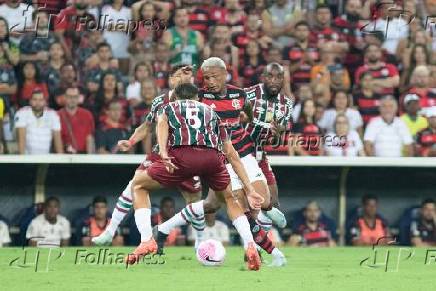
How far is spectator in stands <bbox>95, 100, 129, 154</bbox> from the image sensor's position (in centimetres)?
1608

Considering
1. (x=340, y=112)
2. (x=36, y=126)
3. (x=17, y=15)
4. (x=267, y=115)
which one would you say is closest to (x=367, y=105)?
(x=340, y=112)

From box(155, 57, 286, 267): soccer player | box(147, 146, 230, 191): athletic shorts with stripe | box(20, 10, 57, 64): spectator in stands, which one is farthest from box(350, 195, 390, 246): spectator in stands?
box(147, 146, 230, 191): athletic shorts with stripe

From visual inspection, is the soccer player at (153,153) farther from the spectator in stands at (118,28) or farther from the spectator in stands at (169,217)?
the spectator in stands at (118,28)

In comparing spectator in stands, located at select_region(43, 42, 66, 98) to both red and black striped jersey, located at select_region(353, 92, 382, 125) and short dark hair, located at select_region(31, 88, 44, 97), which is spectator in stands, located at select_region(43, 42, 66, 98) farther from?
red and black striped jersey, located at select_region(353, 92, 382, 125)

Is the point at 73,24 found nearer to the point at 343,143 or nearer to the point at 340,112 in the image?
the point at 340,112

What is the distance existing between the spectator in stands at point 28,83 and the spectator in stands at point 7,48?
9.8 inches

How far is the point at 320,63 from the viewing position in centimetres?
1755

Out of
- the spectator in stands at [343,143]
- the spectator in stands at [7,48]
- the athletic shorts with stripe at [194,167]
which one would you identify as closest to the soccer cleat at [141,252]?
the athletic shorts with stripe at [194,167]

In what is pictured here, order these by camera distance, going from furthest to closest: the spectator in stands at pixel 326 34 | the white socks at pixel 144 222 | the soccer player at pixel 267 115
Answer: the spectator in stands at pixel 326 34, the soccer player at pixel 267 115, the white socks at pixel 144 222

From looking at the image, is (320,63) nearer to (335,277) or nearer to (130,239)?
(130,239)

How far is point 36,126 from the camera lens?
15.7 meters

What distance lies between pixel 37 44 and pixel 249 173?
5.38 m

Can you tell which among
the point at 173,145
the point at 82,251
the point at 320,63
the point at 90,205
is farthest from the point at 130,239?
the point at 173,145

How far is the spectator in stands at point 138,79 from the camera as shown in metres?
16.5
